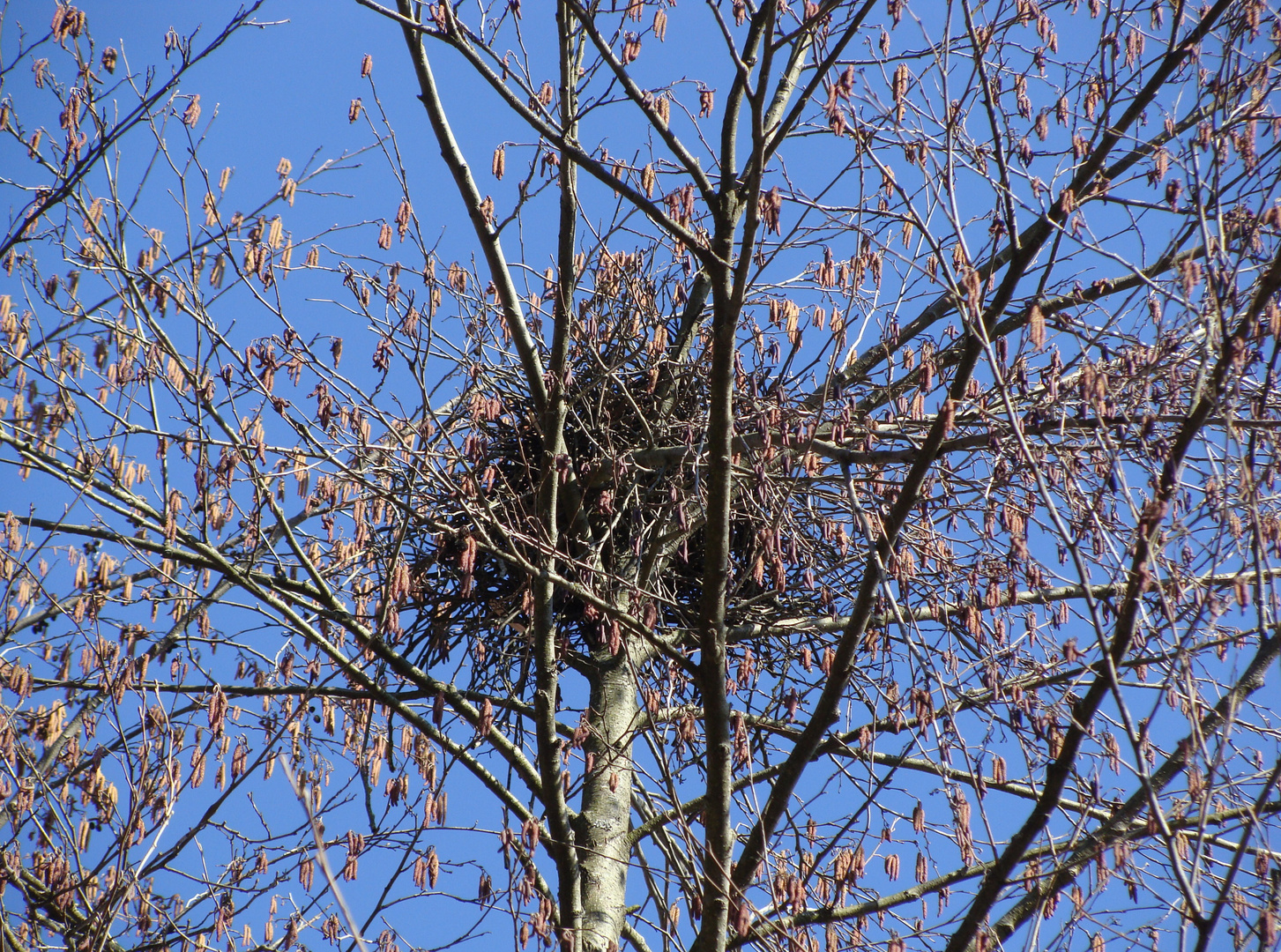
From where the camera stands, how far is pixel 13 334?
4.09 meters

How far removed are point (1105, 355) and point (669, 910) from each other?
1826mm

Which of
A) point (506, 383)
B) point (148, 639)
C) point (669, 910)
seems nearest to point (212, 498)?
point (148, 639)

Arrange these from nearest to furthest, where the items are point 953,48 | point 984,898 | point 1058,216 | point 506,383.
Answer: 1. point 984,898
2. point 1058,216
3. point 953,48
4. point 506,383

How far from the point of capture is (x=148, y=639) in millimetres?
3871

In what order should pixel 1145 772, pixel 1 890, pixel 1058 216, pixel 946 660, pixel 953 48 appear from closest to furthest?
pixel 1145 772, pixel 1058 216, pixel 946 660, pixel 1 890, pixel 953 48

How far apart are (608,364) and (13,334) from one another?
7.11 feet

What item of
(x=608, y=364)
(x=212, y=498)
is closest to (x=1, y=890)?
(x=212, y=498)

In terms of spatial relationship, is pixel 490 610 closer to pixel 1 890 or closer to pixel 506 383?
pixel 506 383

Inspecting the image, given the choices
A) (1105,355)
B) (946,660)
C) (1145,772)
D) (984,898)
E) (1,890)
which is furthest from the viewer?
(1,890)

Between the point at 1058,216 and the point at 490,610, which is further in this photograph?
the point at 490,610

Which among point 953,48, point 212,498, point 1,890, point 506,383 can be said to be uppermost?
point 953,48

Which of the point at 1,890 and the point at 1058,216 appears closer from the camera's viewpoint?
the point at 1058,216

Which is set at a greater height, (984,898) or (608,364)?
(608,364)

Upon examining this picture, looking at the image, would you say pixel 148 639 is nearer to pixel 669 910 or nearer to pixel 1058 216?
pixel 669 910
